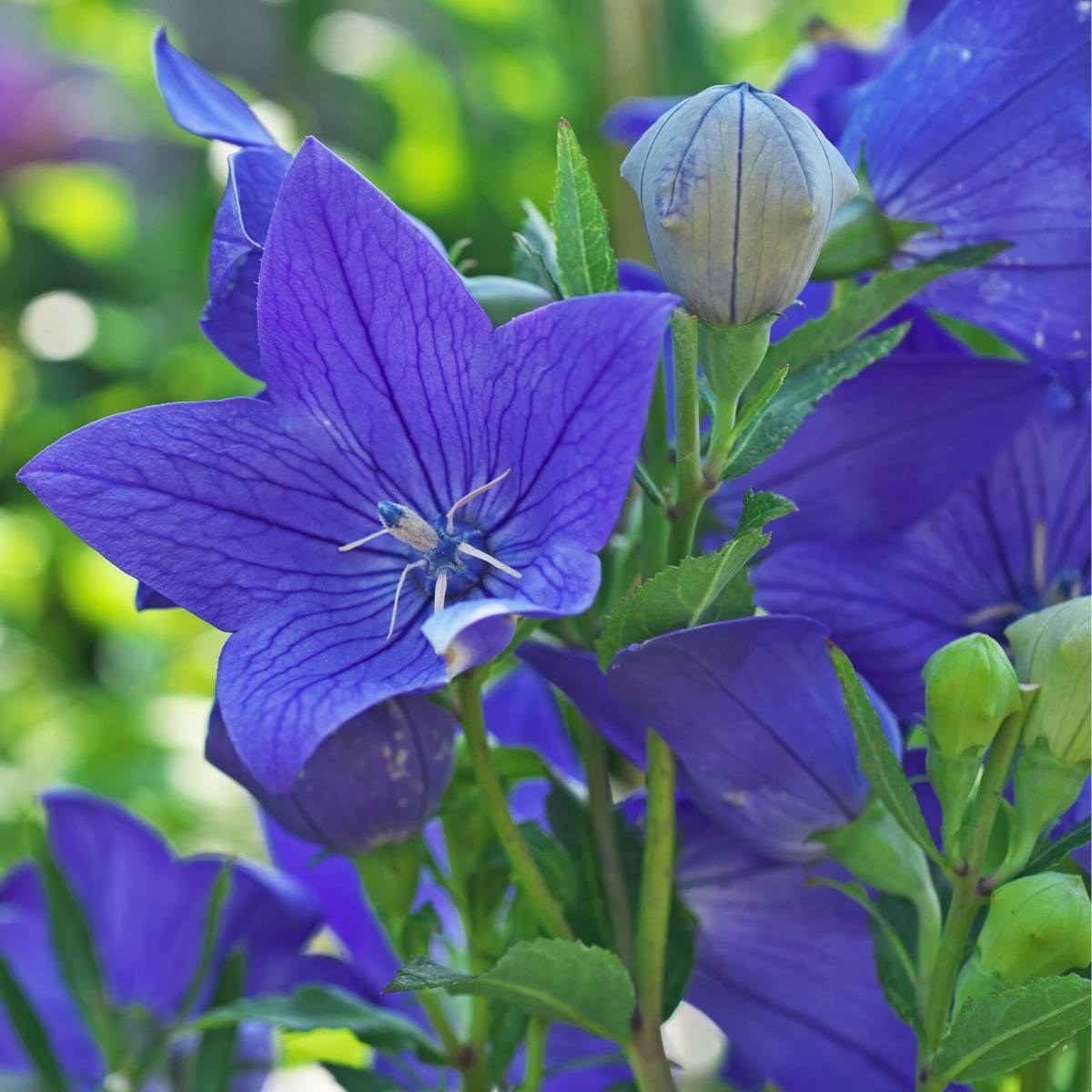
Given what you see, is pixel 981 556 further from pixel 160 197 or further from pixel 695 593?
pixel 160 197

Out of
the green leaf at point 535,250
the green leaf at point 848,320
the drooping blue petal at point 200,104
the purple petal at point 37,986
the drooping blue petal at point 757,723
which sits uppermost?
the drooping blue petal at point 200,104

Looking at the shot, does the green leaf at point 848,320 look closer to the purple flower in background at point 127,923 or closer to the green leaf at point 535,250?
the green leaf at point 535,250

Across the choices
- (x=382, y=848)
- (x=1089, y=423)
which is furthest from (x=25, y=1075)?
(x=1089, y=423)

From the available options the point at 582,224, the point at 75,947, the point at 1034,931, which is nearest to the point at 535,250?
the point at 582,224

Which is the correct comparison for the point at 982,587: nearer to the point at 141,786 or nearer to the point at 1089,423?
the point at 1089,423

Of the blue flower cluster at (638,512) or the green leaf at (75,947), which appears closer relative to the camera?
the blue flower cluster at (638,512)

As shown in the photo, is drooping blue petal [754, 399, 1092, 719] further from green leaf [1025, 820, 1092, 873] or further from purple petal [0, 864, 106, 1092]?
purple petal [0, 864, 106, 1092]

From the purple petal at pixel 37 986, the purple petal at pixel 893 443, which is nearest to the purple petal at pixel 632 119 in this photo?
the purple petal at pixel 893 443
